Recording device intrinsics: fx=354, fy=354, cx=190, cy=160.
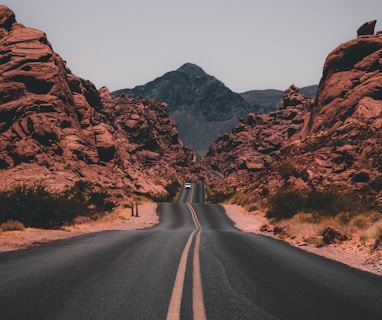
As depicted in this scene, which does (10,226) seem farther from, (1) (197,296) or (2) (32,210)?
(1) (197,296)

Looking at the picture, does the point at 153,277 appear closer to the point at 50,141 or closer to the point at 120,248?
the point at 120,248

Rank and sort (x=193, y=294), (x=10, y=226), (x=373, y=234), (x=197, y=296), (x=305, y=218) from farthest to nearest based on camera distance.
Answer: (x=305, y=218) < (x=10, y=226) < (x=373, y=234) < (x=193, y=294) < (x=197, y=296)

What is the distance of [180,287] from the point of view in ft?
19.0

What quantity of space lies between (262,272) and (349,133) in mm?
36327

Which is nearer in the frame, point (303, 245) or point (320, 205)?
point (303, 245)

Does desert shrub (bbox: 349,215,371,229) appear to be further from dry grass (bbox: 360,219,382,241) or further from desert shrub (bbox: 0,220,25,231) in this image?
desert shrub (bbox: 0,220,25,231)

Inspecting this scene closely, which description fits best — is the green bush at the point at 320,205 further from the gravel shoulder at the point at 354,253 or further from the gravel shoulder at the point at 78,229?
the gravel shoulder at the point at 78,229

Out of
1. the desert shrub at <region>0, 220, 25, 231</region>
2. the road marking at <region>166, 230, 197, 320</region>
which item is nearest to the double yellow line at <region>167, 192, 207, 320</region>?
the road marking at <region>166, 230, 197, 320</region>

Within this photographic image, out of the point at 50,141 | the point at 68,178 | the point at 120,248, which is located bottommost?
the point at 120,248

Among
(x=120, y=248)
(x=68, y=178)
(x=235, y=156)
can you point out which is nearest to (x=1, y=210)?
(x=120, y=248)

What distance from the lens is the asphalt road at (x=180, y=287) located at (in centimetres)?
452

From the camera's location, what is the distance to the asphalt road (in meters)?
4.52

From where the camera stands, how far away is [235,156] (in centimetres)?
13838

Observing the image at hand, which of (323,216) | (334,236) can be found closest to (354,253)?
(334,236)
